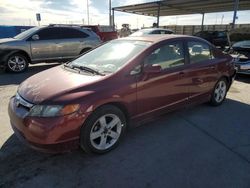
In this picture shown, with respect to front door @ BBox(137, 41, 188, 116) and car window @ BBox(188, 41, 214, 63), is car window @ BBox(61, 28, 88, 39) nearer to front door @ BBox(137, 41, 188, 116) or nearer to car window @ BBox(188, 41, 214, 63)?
car window @ BBox(188, 41, 214, 63)

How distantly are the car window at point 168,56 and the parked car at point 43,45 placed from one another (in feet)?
20.8

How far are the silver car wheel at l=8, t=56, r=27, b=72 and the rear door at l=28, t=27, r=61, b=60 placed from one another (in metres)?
0.43

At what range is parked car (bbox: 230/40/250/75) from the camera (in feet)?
24.8

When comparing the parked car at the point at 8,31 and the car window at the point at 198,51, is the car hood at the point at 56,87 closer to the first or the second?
the car window at the point at 198,51

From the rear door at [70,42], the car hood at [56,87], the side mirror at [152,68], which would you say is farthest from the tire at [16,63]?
the side mirror at [152,68]

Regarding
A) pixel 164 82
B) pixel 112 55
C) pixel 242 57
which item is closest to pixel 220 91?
pixel 164 82

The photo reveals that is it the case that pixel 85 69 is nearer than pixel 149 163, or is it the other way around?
pixel 149 163

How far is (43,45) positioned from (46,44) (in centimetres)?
13

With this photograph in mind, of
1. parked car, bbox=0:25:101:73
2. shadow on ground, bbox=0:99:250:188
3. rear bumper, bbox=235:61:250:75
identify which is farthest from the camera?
parked car, bbox=0:25:101:73

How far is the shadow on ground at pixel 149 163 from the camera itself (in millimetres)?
2682

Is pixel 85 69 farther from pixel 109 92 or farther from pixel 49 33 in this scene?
pixel 49 33

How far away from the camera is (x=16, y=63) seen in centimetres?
853

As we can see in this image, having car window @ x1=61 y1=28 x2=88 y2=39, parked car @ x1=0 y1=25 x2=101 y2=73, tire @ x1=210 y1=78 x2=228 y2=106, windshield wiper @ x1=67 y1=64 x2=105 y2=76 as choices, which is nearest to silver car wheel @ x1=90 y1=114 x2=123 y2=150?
windshield wiper @ x1=67 y1=64 x2=105 y2=76

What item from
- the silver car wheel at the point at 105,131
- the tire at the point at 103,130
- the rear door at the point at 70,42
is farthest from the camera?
the rear door at the point at 70,42
